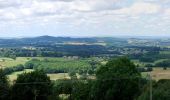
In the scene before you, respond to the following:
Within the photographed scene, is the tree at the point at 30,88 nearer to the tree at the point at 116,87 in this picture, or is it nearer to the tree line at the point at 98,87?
the tree line at the point at 98,87

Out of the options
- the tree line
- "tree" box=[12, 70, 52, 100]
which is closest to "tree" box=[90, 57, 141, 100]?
the tree line

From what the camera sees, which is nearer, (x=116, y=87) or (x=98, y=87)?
(x=116, y=87)

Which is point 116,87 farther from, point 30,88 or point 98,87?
point 30,88

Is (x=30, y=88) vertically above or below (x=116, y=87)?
below

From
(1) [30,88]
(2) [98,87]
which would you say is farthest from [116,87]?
(1) [30,88]

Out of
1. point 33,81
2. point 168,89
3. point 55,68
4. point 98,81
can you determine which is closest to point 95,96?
point 98,81

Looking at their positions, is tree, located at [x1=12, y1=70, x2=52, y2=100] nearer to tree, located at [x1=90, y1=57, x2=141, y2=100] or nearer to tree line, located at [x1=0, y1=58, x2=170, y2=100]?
tree line, located at [x1=0, y1=58, x2=170, y2=100]

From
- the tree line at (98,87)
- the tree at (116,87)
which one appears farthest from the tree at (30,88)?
the tree at (116,87)

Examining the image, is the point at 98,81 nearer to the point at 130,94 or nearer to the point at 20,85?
the point at 130,94

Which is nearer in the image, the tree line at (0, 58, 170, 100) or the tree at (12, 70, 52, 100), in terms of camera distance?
the tree line at (0, 58, 170, 100)
